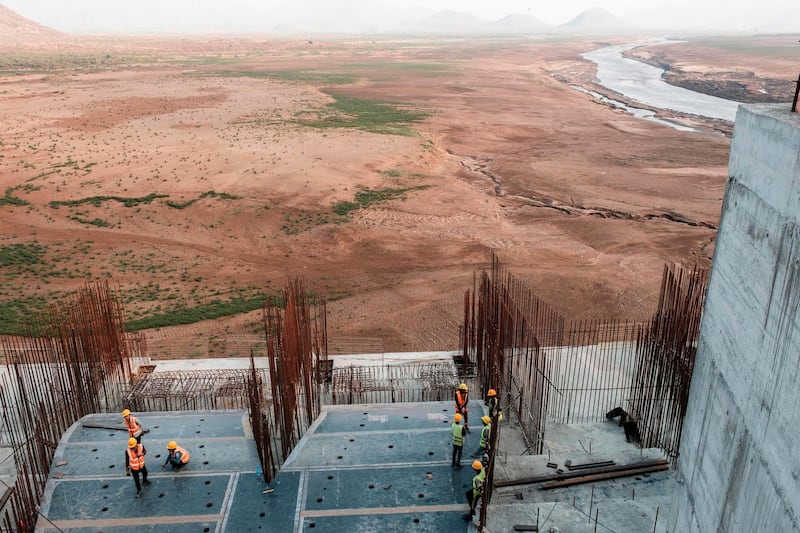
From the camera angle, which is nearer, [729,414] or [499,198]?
[729,414]

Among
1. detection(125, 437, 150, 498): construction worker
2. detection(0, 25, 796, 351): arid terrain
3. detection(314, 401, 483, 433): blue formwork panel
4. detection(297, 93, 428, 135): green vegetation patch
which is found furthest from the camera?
detection(297, 93, 428, 135): green vegetation patch

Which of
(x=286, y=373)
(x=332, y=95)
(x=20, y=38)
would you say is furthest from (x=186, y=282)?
(x=20, y=38)

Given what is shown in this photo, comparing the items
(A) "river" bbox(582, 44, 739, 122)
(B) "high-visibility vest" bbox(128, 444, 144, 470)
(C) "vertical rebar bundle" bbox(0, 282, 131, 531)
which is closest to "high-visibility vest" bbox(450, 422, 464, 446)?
(B) "high-visibility vest" bbox(128, 444, 144, 470)

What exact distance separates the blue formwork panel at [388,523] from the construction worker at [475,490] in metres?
0.18

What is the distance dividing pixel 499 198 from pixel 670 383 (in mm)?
19947

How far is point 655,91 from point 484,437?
79.0 metres

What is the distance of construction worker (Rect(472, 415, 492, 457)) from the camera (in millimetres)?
9875

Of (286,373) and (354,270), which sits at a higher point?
(286,373)

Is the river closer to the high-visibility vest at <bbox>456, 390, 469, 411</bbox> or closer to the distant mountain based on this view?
the high-visibility vest at <bbox>456, 390, 469, 411</bbox>

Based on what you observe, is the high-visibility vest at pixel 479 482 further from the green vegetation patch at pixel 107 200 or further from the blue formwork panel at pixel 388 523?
the green vegetation patch at pixel 107 200

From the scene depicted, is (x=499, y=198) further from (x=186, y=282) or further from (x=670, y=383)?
(x=670, y=383)

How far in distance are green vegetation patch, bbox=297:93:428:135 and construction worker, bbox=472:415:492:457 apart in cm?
3383

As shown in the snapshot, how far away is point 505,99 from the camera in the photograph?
208 ft

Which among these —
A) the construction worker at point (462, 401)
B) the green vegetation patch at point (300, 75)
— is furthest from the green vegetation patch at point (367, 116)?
the construction worker at point (462, 401)
